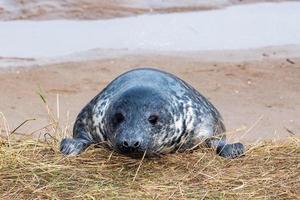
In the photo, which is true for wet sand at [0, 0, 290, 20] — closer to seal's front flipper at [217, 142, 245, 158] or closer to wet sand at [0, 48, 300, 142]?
wet sand at [0, 48, 300, 142]

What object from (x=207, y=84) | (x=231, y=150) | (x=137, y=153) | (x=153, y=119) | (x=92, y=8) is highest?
(x=153, y=119)

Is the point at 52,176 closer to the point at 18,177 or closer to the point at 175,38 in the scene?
the point at 18,177

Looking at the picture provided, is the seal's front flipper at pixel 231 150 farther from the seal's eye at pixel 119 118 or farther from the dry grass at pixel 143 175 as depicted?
the seal's eye at pixel 119 118

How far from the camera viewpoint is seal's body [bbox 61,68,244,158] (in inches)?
181

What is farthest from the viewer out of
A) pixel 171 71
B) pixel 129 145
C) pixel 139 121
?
pixel 171 71

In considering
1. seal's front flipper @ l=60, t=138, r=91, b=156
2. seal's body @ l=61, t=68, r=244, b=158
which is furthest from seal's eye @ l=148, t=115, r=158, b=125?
seal's front flipper @ l=60, t=138, r=91, b=156

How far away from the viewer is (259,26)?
13.2 m

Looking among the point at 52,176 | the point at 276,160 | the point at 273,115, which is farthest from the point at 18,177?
the point at 273,115

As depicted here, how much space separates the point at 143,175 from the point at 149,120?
12.6 inches

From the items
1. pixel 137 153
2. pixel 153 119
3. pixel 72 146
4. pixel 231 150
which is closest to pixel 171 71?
pixel 231 150

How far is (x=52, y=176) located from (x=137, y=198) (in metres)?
0.51

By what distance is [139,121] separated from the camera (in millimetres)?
4609

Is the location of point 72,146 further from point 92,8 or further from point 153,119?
point 92,8

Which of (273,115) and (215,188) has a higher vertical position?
(215,188)
